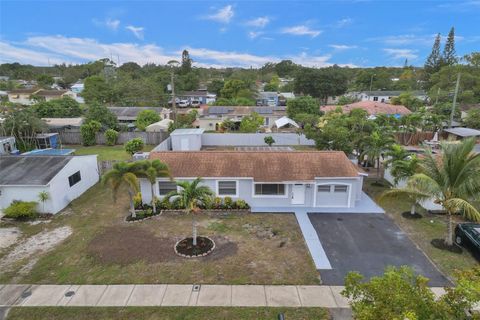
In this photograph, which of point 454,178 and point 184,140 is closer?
point 454,178

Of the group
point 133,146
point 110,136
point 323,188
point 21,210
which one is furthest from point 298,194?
point 110,136

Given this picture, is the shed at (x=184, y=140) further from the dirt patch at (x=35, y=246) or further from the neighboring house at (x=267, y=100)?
the neighboring house at (x=267, y=100)

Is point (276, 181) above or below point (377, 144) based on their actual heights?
below

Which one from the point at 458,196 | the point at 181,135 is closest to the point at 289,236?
the point at 458,196

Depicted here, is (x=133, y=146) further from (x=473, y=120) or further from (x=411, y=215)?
(x=473, y=120)

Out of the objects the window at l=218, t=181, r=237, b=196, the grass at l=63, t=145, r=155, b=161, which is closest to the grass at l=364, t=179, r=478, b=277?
the window at l=218, t=181, r=237, b=196

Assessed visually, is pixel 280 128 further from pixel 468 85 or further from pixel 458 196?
pixel 468 85
